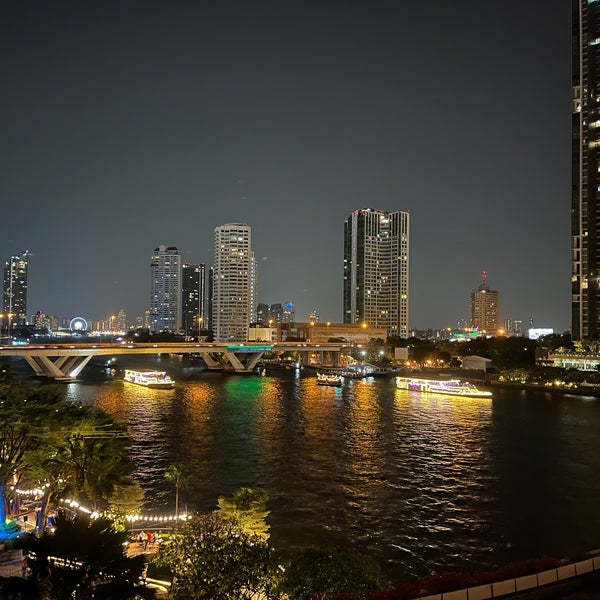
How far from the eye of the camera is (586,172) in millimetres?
102312

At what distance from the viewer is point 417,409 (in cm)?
5709

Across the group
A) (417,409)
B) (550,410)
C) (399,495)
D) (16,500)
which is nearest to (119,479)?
(16,500)

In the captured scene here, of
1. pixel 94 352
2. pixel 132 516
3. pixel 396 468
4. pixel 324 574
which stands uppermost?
pixel 94 352

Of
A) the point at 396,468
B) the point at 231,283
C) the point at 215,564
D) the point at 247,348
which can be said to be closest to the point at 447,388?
the point at 396,468

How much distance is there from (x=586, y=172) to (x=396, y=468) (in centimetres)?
9116

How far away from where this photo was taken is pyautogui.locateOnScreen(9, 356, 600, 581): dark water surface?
73.5 ft

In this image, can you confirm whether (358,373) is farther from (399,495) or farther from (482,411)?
(399,495)

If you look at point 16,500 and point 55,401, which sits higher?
point 55,401

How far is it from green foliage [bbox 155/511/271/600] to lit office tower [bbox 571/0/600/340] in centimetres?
9592

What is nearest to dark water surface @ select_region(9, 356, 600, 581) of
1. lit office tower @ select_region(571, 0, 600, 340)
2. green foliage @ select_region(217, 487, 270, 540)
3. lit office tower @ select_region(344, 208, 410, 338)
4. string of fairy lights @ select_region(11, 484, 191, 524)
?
string of fairy lights @ select_region(11, 484, 191, 524)

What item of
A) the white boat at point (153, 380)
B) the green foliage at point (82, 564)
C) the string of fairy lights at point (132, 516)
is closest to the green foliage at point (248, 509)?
the string of fairy lights at point (132, 516)

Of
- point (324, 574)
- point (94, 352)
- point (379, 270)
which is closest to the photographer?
point (324, 574)

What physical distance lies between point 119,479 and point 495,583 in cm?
1273

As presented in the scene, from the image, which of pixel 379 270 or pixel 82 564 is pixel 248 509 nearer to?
pixel 82 564
